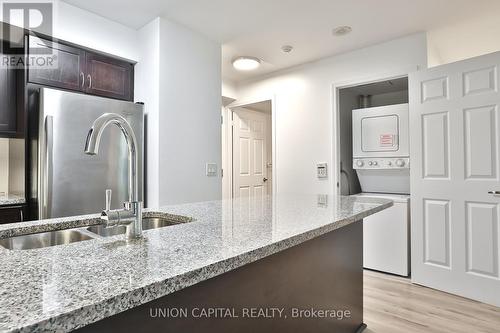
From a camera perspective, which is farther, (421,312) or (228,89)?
(228,89)

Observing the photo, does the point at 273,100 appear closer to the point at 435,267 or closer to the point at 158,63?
the point at 158,63

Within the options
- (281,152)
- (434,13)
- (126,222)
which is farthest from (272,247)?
(281,152)

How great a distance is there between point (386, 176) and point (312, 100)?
Answer: 128cm

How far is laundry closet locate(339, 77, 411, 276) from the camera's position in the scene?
3.14 meters

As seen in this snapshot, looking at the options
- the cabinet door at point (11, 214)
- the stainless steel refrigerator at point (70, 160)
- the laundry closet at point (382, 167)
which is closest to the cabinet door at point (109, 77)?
the stainless steel refrigerator at point (70, 160)

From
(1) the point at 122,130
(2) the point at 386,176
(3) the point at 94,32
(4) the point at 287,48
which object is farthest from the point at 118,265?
(2) the point at 386,176

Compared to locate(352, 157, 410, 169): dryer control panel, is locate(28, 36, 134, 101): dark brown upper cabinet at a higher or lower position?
higher

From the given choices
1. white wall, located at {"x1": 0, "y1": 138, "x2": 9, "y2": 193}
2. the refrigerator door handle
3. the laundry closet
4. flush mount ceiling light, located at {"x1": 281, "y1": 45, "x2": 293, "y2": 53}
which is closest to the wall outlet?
the laundry closet

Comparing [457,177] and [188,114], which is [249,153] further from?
[457,177]

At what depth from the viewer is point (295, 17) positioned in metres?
2.71

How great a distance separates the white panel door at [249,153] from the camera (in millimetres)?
4727

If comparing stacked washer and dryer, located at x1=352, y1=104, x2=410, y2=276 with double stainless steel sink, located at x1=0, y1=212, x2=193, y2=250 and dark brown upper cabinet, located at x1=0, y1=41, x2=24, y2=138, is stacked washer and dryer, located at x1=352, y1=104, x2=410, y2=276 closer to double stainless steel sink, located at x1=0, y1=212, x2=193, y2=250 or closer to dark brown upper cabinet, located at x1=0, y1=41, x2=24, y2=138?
double stainless steel sink, located at x1=0, y1=212, x2=193, y2=250

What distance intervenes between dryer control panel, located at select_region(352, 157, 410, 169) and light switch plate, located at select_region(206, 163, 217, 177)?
169 centimetres

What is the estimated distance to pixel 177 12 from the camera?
2.61 meters
